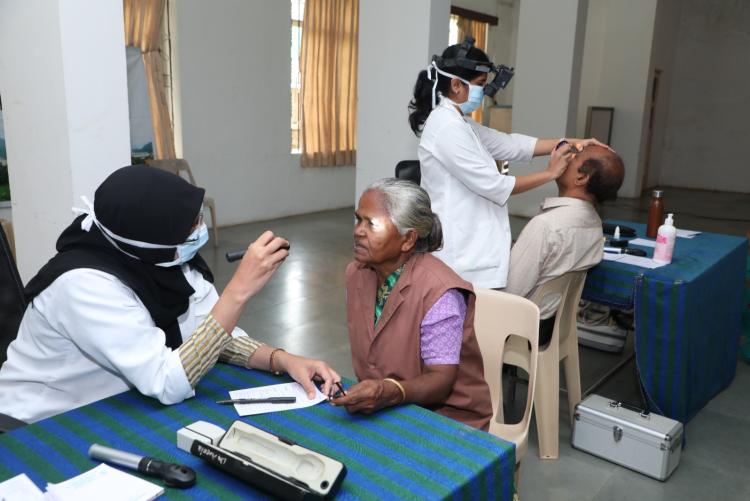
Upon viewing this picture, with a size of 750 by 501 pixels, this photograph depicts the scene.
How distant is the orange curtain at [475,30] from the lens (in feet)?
31.6

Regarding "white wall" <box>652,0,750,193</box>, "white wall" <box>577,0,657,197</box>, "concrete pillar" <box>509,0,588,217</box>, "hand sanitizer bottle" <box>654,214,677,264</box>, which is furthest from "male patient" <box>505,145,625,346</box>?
"white wall" <box>652,0,750,193</box>

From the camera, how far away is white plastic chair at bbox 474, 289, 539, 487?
6.25 ft

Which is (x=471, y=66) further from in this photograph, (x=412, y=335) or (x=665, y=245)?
(x=412, y=335)

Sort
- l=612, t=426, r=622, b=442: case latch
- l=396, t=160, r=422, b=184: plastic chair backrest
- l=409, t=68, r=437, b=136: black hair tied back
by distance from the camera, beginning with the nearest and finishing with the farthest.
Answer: l=612, t=426, r=622, b=442: case latch → l=409, t=68, r=437, b=136: black hair tied back → l=396, t=160, r=422, b=184: plastic chair backrest

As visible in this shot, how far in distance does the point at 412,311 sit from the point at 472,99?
1.30 meters

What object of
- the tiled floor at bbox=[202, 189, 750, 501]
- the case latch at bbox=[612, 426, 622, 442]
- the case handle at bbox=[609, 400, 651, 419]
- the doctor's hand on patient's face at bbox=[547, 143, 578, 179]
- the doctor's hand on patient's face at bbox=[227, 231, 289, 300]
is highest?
the doctor's hand on patient's face at bbox=[547, 143, 578, 179]

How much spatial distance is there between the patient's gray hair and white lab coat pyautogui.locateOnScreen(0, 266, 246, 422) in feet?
2.13

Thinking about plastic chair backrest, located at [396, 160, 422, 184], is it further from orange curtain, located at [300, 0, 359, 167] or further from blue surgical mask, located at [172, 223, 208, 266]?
orange curtain, located at [300, 0, 359, 167]

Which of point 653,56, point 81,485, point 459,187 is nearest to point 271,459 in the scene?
point 81,485

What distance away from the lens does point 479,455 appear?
3.86 ft

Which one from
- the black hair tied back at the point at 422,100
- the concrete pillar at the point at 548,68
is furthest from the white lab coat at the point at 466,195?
the concrete pillar at the point at 548,68

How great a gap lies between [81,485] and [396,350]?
0.79 metres

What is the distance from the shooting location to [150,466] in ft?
3.59

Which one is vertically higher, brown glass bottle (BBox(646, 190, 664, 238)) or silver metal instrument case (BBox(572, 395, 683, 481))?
brown glass bottle (BBox(646, 190, 664, 238))
